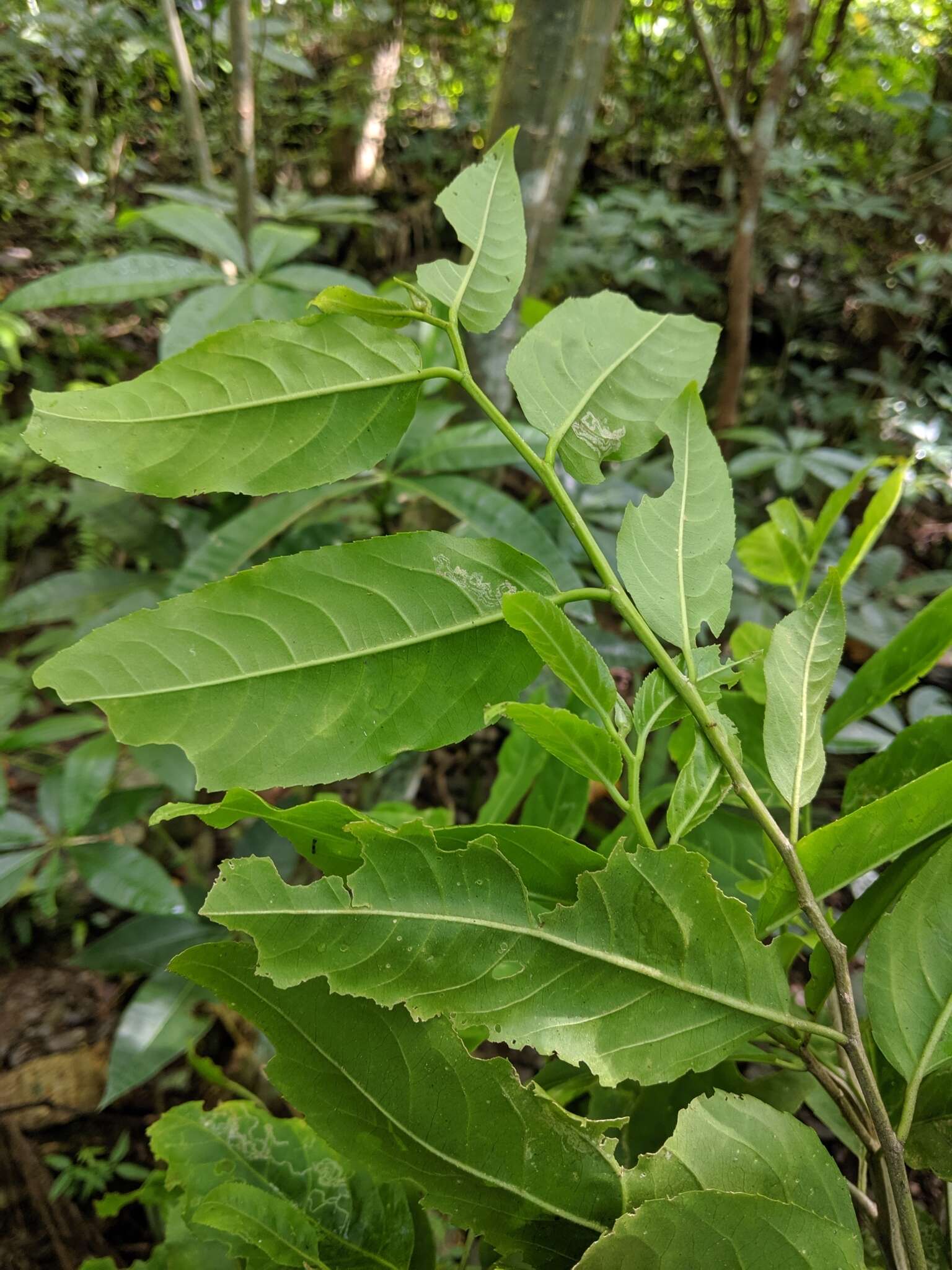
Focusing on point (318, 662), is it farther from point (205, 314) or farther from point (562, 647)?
point (205, 314)

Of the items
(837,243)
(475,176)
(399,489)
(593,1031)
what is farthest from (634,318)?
(837,243)

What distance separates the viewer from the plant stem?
362 millimetres

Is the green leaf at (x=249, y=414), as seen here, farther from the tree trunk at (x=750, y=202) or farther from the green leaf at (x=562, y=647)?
the tree trunk at (x=750, y=202)

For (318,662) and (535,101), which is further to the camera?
(535,101)

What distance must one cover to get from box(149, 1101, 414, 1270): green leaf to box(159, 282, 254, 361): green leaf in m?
1.08

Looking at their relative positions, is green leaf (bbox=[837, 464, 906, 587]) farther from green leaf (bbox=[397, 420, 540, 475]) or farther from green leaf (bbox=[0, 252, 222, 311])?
green leaf (bbox=[0, 252, 222, 311])

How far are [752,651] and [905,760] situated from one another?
17cm

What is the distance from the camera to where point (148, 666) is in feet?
1.31

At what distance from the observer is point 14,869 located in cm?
115

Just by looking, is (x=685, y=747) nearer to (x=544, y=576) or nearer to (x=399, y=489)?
(x=544, y=576)

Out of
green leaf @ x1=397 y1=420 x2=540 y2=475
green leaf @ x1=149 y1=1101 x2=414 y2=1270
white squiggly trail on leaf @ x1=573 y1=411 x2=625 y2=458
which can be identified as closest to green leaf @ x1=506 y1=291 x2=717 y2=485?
white squiggly trail on leaf @ x1=573 y1=411 x2=625 y2=458

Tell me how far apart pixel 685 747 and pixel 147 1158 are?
1242 mm

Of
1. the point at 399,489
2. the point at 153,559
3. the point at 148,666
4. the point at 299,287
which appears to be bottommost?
the point at 153,559

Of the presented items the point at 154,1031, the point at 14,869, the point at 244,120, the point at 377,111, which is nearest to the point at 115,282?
the point at 244,120
